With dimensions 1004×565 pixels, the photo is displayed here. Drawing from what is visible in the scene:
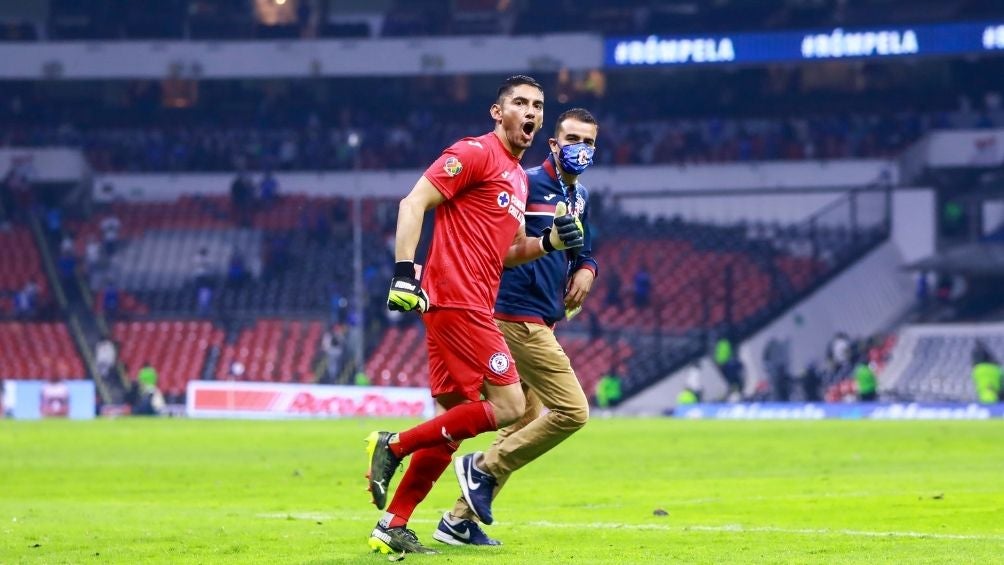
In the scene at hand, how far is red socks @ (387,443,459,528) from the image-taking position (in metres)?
9.22

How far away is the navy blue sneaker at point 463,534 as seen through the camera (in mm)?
9852

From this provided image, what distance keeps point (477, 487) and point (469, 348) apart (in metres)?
1.34

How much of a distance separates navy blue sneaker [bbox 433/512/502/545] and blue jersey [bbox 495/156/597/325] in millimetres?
1298

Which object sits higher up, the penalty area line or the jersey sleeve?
the jersey sleeve

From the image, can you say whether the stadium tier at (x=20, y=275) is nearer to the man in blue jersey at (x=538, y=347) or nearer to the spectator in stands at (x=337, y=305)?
the spectator in stands at (x=337, y=305)

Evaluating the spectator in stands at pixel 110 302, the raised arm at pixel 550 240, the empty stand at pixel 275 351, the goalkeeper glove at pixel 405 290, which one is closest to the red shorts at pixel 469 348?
the goalkeeper glove at pixel 405 290

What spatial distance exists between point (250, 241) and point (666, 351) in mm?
16593

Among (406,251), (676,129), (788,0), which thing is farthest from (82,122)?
→ (406,251)

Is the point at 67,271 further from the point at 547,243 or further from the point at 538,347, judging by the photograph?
the point at 547,243

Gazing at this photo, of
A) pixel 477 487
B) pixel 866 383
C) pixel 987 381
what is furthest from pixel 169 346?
pixel 477 487

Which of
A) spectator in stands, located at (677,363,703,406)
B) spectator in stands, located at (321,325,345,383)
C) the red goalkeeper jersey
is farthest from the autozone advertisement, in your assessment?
the red goalkeeper jersey

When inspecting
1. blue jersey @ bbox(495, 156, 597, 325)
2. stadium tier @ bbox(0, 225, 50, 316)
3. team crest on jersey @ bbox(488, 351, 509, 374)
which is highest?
blue jersey @ bbox(495, 156, 597, 325)

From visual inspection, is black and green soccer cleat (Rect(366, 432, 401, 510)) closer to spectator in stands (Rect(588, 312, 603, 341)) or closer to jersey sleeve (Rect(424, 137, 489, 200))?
jersey sleeve (Rect(424, 137, 489, 200))

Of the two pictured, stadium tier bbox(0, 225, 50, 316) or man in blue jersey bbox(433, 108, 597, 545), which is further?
stadium tier bbox(0, 225, 50, 316)
